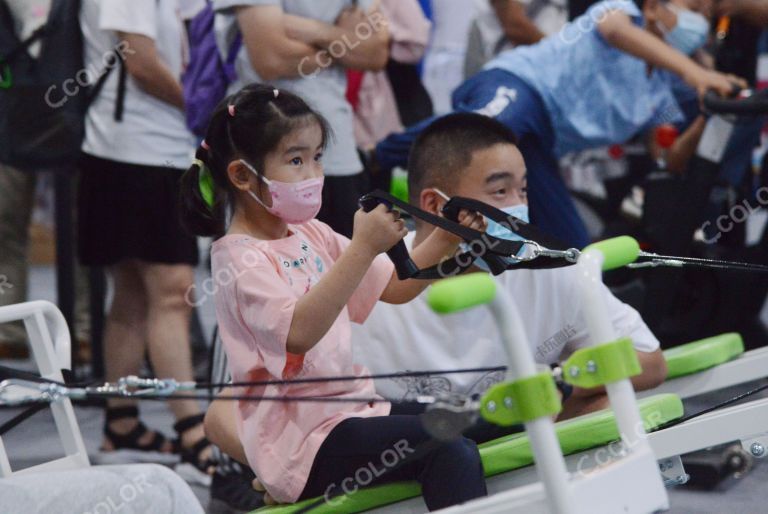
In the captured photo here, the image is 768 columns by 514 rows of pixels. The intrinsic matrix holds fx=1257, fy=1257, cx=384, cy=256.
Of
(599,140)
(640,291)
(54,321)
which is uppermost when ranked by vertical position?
(54,321)

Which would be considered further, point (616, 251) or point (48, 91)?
point (48, 91)

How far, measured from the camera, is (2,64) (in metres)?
3.31

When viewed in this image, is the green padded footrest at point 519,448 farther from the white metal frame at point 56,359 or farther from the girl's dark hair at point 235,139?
the girl's dark hair at point 235,139

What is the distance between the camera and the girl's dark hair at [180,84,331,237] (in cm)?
209

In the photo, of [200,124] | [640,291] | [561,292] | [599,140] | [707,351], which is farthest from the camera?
[640,291]

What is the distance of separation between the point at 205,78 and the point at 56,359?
4.11 ft

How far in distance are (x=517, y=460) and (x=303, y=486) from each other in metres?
0.36

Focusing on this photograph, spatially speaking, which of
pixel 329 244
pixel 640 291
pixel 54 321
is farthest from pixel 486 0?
pixel 54 321

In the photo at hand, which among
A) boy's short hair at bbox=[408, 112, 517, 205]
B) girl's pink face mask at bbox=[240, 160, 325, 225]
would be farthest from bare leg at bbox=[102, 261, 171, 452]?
Result: girl's pink face mask at bbox=[240, 160, 325, 225]

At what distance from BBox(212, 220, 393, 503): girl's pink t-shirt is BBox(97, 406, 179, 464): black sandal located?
4.71ft

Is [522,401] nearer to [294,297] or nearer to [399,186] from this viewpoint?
[294,297]

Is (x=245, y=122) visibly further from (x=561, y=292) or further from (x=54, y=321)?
(x=561, y=292)

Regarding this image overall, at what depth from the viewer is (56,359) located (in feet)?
6.76

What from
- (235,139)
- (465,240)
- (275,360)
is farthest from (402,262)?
(235,139)
